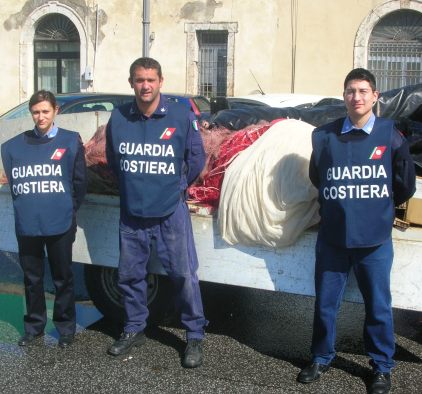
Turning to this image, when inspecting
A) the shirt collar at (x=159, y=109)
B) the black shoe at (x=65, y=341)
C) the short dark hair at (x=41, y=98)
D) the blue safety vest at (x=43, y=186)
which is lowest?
the black shoe at (x=65, y=341)

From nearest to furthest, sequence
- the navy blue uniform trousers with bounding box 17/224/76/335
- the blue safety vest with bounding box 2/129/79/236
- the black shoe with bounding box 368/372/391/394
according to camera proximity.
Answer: the black shoe with bounding box 368/372/391/394 → the blue safety vest with bounding box 2/129/79/236 → the navy blue uniform trousers with bounding box 17/224/76/335

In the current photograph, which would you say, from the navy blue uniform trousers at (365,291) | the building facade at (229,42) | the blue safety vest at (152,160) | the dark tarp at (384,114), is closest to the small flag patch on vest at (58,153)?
the blue safety vest at (152,160)

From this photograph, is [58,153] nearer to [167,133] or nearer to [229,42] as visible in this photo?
[167,133]

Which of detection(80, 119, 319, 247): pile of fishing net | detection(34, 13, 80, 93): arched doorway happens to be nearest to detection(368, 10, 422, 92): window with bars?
detection(34, 13, 80, 93): arched doorway

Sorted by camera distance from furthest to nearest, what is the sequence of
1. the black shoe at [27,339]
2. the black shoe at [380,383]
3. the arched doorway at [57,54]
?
the arched doorway at [57,54], the black shoe at [27,339], the black shoe at [380,383]

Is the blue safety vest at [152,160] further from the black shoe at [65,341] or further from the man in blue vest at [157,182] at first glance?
the black shoe at [65,341]

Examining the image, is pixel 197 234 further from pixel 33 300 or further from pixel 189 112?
pixel 33 300

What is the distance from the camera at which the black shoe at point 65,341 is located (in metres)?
4.47

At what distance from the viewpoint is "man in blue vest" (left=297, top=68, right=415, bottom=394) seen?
3602 millimetres

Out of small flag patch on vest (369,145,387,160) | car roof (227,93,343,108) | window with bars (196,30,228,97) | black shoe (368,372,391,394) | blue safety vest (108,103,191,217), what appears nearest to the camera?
small flag patch on vest (369,145,387,160)

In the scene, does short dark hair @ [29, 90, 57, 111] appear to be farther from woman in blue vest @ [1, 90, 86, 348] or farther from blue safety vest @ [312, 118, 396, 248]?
blue safety vest @ [312, 118, 396, 248]

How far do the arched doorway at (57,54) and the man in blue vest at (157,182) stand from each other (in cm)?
1681

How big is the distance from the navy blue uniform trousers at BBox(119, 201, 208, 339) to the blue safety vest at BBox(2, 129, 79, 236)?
0.41 metres

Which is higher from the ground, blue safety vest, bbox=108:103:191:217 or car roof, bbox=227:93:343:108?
car roof, bbox=227:93:343:108
